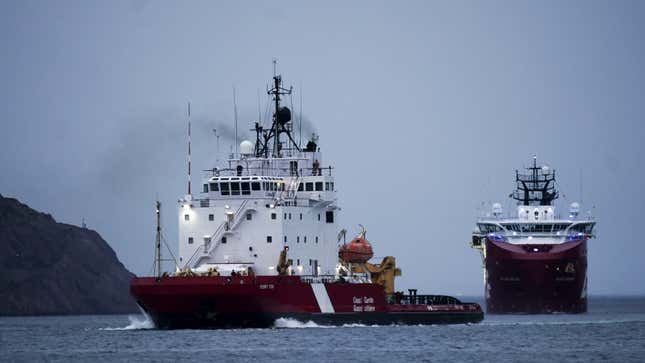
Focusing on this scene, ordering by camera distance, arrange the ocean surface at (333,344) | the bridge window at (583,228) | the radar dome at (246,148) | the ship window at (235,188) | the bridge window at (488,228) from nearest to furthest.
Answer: the ocean surface at (333,344) < the ship window at (235,188) < the radar dome at (246,148) < the bridge window at (583,228) < the bridge window at (488,228)

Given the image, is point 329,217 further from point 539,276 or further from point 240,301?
point 539,276

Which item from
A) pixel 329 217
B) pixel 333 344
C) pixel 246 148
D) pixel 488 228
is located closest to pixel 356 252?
pixel 329 217

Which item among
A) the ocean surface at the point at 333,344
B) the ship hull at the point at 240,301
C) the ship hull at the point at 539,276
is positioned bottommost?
the ocean surface at the point at 333,344

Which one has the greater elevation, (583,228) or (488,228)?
(488,228)

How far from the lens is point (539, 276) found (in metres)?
95.1

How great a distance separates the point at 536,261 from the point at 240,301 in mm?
34035

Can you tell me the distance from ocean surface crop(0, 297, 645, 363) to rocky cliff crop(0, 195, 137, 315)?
1558 inches

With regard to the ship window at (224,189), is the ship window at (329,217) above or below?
below

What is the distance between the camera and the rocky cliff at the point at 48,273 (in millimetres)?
116125

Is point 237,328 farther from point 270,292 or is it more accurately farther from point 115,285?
point 115,285

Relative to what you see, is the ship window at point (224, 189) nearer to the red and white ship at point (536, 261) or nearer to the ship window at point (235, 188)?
the ship window at point (235, 188)

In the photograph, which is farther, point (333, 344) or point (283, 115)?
point (283, 115)

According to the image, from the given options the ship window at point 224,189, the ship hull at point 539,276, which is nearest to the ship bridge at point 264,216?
the ship window at point 224,189

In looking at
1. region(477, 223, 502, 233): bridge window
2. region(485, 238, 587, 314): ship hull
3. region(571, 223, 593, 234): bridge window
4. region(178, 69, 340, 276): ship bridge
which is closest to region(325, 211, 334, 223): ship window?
region(178, 69, 340, 276): ship bridge
